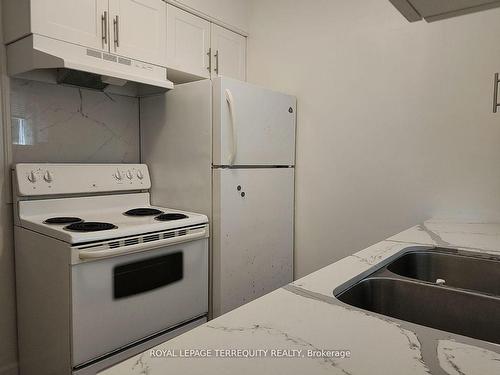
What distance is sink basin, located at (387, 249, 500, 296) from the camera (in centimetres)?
125

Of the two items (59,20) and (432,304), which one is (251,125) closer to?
(59,20)

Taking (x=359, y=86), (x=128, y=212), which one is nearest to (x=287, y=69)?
(x=359, y=86)

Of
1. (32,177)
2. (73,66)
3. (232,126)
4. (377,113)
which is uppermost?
(73,66)

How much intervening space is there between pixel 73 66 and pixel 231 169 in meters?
0.95

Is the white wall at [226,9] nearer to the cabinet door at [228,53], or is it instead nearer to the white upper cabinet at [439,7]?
the cabinet door at [228,53]

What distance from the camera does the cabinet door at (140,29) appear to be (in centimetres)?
200

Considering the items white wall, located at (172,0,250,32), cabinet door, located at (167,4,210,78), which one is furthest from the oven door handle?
white wall, located at (172,0,250,32)

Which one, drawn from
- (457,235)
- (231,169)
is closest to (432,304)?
(457,235)

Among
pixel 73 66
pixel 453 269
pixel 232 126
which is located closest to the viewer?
pixel 453 269

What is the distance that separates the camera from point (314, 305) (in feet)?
2.54

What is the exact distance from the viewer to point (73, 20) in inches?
72.1

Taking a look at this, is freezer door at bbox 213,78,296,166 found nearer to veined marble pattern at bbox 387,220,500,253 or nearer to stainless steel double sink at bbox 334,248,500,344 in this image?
veined marble pattern at bbox 387,220,500,253

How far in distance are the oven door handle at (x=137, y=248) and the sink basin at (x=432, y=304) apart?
1.07m

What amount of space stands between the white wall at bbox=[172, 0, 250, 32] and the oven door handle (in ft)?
4.76
